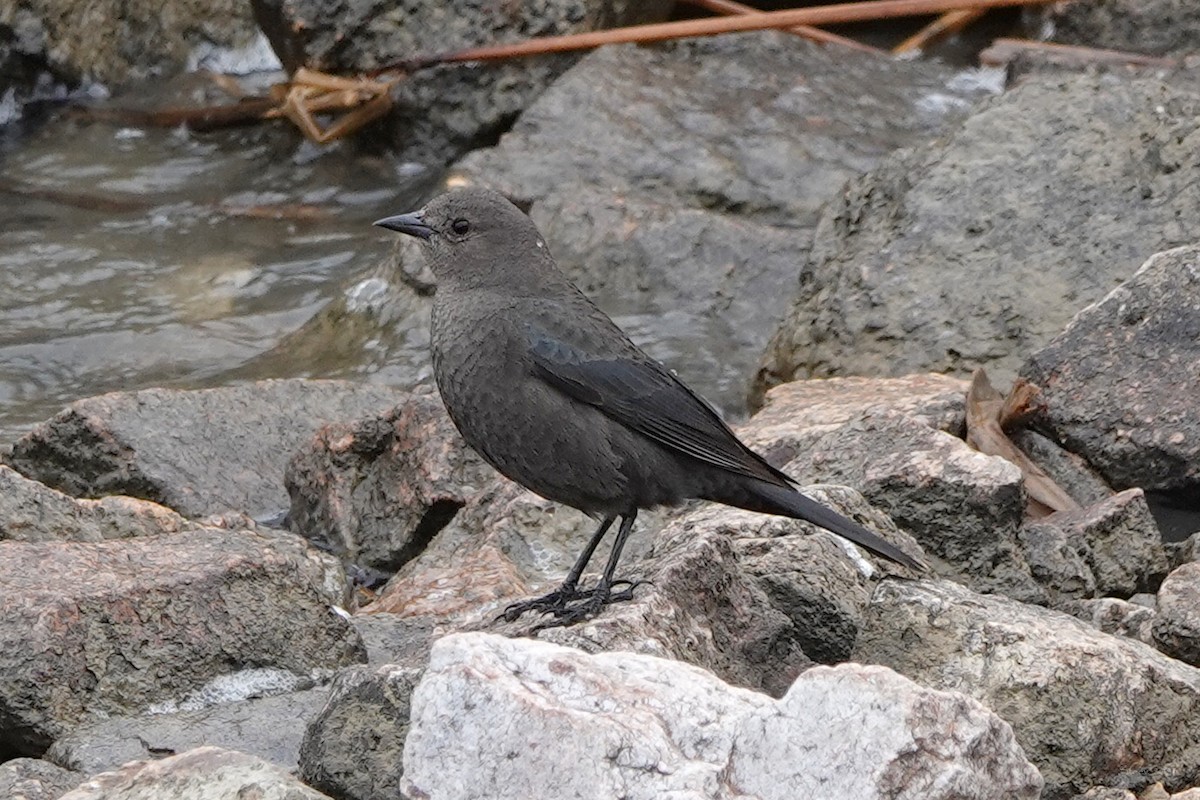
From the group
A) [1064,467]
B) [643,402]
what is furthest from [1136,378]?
[643,402]

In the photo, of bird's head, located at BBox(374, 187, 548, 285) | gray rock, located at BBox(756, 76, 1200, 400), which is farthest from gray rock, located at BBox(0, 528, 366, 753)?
gray rock, located at BBox(756, 76, 1200, 400)

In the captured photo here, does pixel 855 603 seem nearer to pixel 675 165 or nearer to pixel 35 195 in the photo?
pixel 675 165

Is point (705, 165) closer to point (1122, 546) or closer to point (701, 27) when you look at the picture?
point (701, 27)

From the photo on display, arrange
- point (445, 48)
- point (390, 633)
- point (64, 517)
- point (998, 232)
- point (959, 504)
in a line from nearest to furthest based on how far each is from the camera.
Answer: point (390, 633) → point (959, 504) → point (64, 517) → point (998, 232) → point (445, 48)

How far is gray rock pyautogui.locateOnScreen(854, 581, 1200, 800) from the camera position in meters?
4.01

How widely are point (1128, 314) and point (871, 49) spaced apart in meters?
5.47

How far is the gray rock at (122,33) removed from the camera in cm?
1137

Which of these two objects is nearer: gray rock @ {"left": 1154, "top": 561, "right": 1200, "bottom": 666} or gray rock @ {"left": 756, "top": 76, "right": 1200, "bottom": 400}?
gray rock @ {"left": 1154, "top": 561, "right": 1200, "bottom": 666}

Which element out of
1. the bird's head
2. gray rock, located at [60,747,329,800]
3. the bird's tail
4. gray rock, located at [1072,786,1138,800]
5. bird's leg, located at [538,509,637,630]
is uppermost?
the bird's head

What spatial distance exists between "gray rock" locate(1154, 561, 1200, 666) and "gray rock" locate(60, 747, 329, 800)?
230 centimetres

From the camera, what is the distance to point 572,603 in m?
4.57

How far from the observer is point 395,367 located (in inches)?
338

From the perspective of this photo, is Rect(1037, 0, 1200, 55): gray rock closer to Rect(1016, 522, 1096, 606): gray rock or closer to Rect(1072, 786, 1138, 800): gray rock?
Rect(1016, 522, 1096, 606): gray rock

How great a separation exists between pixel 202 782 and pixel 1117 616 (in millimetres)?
2643
